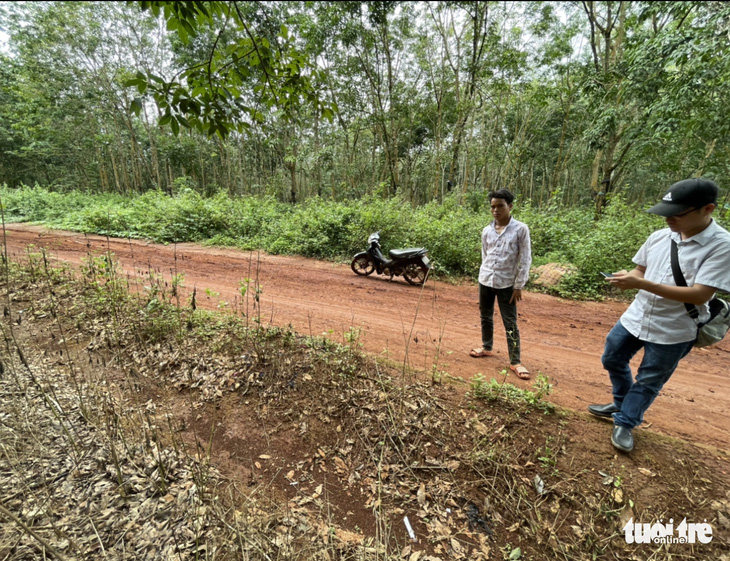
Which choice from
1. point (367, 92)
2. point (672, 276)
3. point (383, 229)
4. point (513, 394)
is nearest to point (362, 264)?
point (383, 229)

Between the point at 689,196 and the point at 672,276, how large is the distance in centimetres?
52

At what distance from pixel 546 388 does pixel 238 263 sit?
718cm

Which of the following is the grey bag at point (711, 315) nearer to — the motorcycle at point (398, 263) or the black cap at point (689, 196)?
the black cap at point (689, 196)

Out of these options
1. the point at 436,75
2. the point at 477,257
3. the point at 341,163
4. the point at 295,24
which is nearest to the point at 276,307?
the point at 477,257

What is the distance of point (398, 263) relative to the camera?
6.89m

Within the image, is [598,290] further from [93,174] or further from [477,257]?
[93,174]

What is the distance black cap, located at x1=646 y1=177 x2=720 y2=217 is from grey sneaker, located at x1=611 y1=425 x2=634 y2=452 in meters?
1.68

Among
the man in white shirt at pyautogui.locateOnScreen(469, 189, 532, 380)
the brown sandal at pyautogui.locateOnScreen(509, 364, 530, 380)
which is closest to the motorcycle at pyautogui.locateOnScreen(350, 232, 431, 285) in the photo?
the man in white shirt at pyautogui.locateOnScreen(469, 189, 532, 380)

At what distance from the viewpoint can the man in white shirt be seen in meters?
3.31

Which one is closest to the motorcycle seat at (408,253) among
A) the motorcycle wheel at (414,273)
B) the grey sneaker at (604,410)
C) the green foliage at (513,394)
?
the motorcycle wheel at (414,273)

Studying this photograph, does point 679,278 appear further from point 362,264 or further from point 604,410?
point 362,264

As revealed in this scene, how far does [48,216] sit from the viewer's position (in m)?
12.5

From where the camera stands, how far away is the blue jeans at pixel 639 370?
7.20ft

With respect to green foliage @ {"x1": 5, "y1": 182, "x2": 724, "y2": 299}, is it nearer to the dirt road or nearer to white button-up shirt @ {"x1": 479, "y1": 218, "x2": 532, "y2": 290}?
the dirt road
